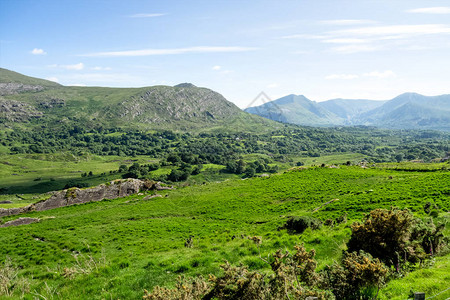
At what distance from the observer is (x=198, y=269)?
1493 cm

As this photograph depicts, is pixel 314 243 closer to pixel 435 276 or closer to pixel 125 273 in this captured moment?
pixel 435 276

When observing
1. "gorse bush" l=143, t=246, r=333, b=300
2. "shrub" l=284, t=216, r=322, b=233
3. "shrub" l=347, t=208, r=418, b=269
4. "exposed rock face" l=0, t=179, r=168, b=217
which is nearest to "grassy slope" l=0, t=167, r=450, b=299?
"shrub" l=284, t=216, r=322, b=233

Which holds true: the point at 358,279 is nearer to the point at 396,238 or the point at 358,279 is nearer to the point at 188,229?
the point at 396,238

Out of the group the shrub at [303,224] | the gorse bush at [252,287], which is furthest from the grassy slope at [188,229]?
the gorse bush at [252,287]

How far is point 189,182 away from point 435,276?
158m

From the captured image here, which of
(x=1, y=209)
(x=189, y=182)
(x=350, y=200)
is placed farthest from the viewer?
(x=189, y=182)

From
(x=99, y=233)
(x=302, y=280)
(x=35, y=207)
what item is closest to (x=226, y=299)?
(x=302, y=280)

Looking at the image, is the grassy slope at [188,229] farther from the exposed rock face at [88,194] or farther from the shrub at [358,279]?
the exposed rock face at [88,194]

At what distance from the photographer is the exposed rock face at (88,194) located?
67.4 m

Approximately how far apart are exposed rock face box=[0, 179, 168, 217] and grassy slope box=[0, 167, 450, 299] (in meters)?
5.19

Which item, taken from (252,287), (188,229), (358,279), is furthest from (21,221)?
(358,279)

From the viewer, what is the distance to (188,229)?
41.2 meters

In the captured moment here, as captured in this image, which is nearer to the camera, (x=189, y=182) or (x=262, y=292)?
(x=262, y=292)

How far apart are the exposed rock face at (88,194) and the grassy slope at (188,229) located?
519 cm
